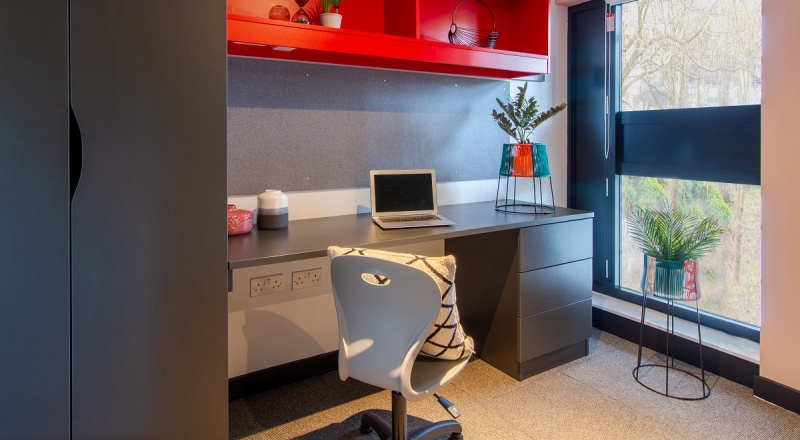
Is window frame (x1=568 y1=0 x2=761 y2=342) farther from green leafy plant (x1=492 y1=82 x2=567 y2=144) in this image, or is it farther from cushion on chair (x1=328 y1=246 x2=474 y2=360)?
cushion on chair (x1=328 y1=246 x2=474 y2=360)

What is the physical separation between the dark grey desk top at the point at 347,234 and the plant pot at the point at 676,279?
16.3 inches

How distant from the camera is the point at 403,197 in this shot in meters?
2.41

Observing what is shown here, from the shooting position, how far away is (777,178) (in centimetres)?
215

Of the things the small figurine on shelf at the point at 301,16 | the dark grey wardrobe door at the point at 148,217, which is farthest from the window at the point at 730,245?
the dark grey wardrobe door at the point at 148,217

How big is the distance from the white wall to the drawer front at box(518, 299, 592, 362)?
742 mm

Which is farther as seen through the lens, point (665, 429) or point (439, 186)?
point (439, 186)

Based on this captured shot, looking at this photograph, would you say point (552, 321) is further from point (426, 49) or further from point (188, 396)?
point (188, 396)

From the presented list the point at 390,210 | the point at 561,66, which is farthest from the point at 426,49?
the point at 561,66

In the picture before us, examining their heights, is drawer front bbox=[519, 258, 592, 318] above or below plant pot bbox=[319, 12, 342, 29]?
below

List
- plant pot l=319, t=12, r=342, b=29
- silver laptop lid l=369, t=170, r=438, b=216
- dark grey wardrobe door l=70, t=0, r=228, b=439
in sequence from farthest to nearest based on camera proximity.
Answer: silver laptop lid l=369, t=170, r=438, b=216 → plant pot l=319, t=12, r=342, b=29 → dark grey wardrobe door l=70, t=0, r=228, b=439

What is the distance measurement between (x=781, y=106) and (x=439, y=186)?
4.84ft

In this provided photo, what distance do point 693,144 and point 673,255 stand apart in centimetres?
71

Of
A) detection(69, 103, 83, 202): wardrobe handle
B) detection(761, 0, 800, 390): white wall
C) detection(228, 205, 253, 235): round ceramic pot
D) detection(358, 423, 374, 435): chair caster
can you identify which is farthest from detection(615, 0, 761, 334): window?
detection(69, 103, 83, 202): wardrobe handle

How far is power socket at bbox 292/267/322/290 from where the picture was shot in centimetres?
238
